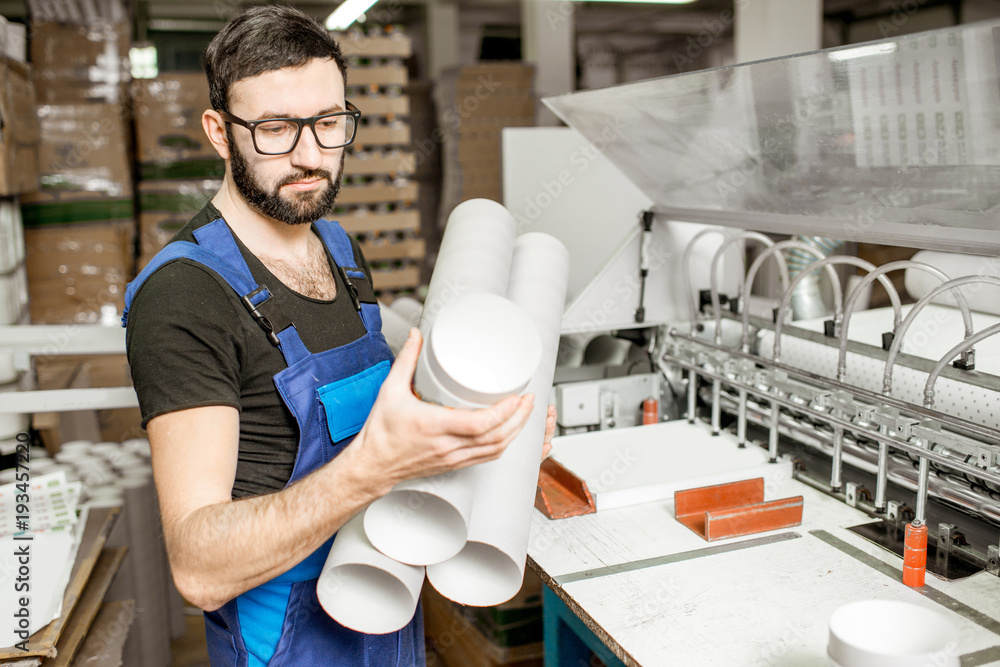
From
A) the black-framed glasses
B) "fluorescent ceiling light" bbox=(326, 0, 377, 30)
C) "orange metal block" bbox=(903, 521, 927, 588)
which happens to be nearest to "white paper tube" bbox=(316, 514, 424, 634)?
the black-framed glasses

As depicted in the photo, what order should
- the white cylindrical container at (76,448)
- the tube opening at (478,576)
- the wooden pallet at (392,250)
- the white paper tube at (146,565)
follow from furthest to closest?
1. the wooden pallet at (392,250)
2. the white cylindrical container at (76,448)
3. the white paper tube at (146,565)
4. the tube opening at (478,576)

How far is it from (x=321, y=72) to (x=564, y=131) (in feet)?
7.79

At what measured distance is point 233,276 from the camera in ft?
4.13

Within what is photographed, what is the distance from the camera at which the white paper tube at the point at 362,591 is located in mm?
1129

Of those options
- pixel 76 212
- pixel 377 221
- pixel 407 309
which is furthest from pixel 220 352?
pixel 76 212

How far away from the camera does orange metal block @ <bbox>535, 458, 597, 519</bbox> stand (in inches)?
68.5

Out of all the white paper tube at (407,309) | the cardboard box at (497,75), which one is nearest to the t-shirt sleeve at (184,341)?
the white paper tube at (407,309)

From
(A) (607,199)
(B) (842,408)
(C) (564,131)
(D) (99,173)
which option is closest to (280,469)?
(B) (842,408)

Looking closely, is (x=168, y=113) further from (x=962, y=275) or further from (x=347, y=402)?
(x=962, y=275)

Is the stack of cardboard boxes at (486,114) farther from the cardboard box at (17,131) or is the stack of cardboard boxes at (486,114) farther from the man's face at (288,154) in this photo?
the man's face at (288,154)

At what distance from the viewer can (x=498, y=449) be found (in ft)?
3.24

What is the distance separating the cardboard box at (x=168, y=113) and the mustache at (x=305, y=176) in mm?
3306

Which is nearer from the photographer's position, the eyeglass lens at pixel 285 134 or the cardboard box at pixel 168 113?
the eyeglass lens at pixel 285 134

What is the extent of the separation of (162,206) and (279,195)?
348cm
